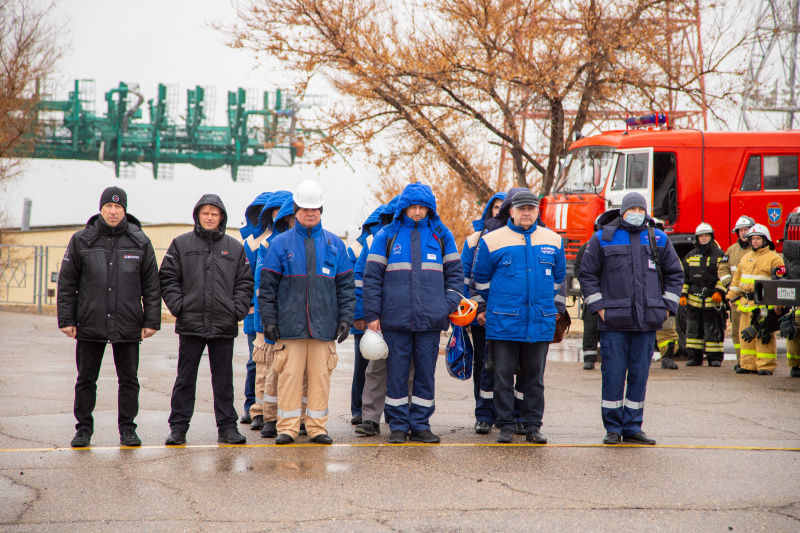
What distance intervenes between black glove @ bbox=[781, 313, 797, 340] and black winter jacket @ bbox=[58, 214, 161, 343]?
25.7ft

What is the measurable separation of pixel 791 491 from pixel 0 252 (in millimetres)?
25579

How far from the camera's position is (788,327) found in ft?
34.0

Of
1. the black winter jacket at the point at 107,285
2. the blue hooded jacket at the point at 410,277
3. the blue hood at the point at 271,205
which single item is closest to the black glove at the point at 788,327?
the blue hooded jacket at the point at 410,277

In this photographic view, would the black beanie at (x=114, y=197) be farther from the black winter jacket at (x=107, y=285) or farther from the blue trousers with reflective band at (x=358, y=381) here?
the blue trousers with reflective band at (x=358, y=381)

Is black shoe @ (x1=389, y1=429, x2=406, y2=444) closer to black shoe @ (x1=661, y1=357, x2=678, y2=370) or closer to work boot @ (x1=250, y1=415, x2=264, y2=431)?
work boot @ (x1=250, y1=415, x2=264, y2=431)

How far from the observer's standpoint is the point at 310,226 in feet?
21.4

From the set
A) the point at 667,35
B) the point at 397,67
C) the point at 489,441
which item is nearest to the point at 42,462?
the point at 489,441

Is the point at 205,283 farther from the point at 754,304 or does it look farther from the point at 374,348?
the point at 754,304

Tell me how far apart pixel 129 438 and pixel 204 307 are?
114 centimetres

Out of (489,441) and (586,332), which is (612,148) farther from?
(489,441)

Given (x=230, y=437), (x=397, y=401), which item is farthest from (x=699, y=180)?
(x=230, y=437)

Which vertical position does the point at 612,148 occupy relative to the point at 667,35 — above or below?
below

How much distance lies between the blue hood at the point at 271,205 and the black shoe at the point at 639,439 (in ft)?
11.9

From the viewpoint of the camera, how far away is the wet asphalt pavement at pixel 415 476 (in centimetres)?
445
